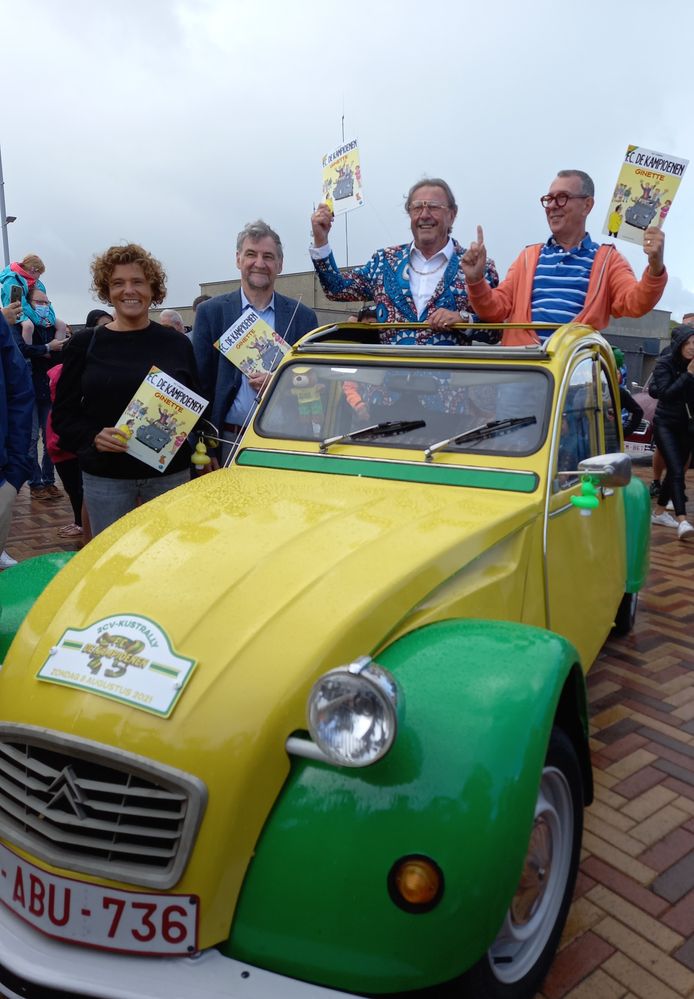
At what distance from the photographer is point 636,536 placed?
13.2 ft

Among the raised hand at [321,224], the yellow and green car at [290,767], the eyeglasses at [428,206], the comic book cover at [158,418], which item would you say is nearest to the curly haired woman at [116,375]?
the comic book cover at [158,418]

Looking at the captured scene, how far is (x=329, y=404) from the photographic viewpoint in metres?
3.17

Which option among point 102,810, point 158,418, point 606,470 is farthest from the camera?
point 158,418

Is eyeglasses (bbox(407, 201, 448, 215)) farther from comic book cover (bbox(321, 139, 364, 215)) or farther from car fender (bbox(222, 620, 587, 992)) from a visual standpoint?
car fender (bbox(222, 620, 587, 992))

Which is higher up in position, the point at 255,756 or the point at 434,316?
the point at 434,316

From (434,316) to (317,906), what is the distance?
2639 mm

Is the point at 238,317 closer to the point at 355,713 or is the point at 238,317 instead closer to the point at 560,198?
the point at 560,198

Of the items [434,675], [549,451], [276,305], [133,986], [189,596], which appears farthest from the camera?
[276,305]

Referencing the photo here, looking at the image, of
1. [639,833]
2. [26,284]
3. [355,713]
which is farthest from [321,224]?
[26,284]

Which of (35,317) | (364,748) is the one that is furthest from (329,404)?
(35,317)

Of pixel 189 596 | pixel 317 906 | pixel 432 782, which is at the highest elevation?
pixel 189 596

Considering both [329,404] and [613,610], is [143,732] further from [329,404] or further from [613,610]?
[613,610]

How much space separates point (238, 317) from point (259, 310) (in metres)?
0.12

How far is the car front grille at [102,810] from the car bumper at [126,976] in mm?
166
